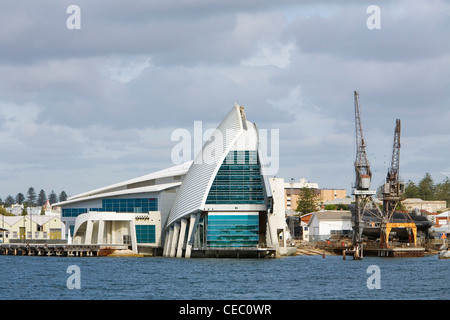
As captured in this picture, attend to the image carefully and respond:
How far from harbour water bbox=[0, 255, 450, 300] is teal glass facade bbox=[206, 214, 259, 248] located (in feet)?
19.3

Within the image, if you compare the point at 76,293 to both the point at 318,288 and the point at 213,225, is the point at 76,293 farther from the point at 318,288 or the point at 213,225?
the point at 213,225

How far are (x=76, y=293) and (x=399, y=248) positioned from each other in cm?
6616

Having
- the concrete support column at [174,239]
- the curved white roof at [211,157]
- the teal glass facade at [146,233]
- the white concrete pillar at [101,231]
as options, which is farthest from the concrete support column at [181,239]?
the white concrete pillar at [101,231]

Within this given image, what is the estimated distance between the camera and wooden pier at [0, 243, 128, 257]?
117750 mm

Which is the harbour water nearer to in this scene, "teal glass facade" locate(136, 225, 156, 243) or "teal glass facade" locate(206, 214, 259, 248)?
"teal glass facade" locate(206, 214, 259, 248)

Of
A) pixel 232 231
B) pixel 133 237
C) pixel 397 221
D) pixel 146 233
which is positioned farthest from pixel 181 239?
pixel 397 221

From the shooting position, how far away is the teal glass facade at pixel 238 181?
108 meters

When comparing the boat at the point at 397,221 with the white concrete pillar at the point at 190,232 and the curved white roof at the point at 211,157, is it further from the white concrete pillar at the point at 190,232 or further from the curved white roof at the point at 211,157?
the white concrete pillar at the point at 190,232

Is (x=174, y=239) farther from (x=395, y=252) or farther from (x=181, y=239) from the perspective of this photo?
(x=395, y=252)

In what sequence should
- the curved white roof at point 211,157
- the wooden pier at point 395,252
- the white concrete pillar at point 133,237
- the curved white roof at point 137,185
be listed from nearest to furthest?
the curved white roof at point 211,157 → the wooden pier at point 395,252 → the white concrete pillar at point 133,237 → the curved white roof at point 137,185

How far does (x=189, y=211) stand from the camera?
110m

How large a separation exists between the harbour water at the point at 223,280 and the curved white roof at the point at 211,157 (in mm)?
11617
